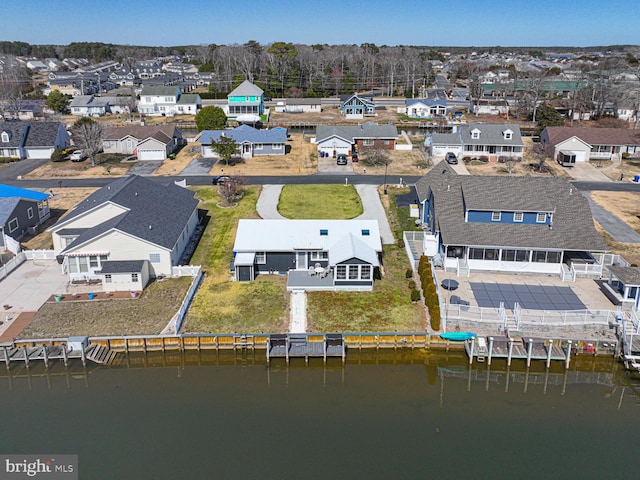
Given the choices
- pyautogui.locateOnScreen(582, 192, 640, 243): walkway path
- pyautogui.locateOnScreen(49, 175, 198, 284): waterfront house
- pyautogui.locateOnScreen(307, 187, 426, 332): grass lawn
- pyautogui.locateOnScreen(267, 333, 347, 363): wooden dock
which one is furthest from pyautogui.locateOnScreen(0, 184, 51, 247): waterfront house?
pyautogui.locateOnScreen(582, 192, 640, 243): walkway path

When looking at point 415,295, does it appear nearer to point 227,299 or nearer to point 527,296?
point 527,296

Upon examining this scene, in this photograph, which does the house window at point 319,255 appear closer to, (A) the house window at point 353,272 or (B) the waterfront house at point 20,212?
(A) the house window at point 353,272

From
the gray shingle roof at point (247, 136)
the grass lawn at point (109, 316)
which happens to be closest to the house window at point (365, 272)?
the grass lawn at point (109, 316)

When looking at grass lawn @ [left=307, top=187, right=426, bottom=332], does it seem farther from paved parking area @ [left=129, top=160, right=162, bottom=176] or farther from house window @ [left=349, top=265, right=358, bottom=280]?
paved parking area @ [left=129, top=160, right=162, bottom=176]

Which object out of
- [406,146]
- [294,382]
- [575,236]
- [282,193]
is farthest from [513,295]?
[406,146]

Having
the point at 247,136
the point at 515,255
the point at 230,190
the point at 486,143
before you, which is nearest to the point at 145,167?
the point at 247,136
